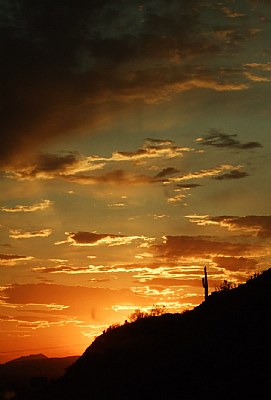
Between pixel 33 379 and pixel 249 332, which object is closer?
pixel 249 332

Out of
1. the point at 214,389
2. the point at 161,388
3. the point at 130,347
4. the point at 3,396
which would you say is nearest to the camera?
the point at 214,389

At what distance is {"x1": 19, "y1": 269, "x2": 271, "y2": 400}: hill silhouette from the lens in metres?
33.5

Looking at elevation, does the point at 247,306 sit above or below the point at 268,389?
above

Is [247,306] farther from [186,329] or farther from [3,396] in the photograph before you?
[3,396]

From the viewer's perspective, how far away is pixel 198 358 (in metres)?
39.3

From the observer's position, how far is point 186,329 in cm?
4956

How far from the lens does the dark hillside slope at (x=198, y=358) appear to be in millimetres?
33469

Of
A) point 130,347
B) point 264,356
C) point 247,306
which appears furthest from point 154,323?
point 264,356

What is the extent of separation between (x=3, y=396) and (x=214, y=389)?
3401cm

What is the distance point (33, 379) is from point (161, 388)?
32620 mm

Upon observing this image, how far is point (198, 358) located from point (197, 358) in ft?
0.31

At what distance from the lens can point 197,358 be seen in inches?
1550

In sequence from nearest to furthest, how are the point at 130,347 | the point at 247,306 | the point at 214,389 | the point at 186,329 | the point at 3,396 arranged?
the point at 214,389
the point at 247,306
the point at 186,329
the point at 130,347
the point at 3,396

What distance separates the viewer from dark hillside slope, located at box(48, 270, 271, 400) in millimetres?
33469
